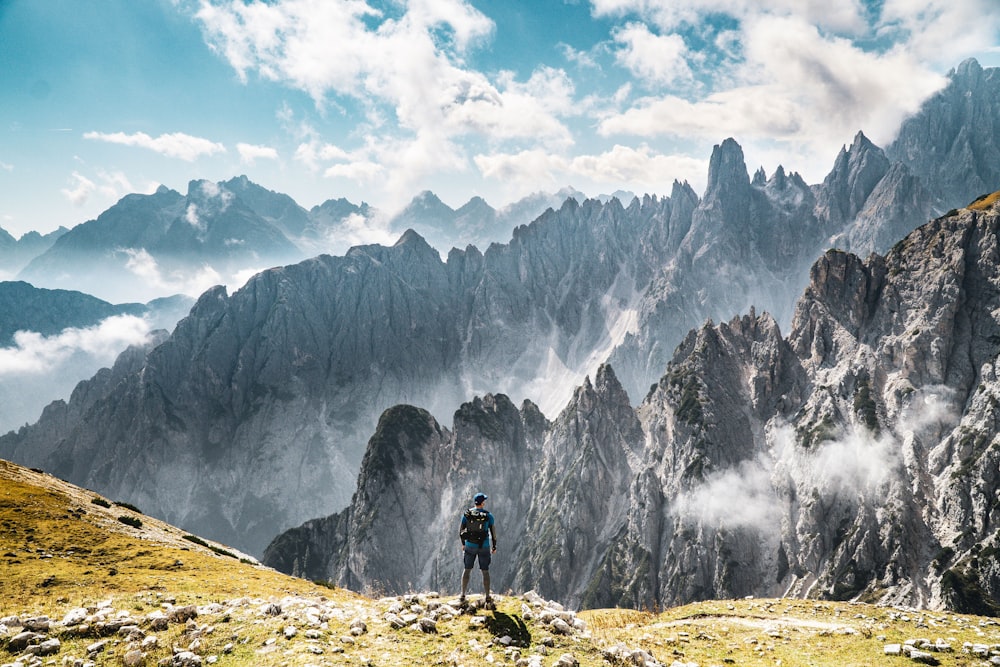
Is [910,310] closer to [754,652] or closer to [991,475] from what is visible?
[991,475]

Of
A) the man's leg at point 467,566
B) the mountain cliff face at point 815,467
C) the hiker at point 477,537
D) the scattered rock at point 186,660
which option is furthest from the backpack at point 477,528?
the mountain cliff face at point 815,467

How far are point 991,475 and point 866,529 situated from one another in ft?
85.3

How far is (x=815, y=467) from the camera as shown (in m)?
143

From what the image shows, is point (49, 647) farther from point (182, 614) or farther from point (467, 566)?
point (467, 566)

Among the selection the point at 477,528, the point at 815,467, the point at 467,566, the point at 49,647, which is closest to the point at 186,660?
the point at 49,647

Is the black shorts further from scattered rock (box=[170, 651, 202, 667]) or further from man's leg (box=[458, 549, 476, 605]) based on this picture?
scattered rock (box=[170, 651, 202, 667])

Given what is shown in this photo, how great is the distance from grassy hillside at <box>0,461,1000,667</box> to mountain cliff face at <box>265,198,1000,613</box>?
249 feet

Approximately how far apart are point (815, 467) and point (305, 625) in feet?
511

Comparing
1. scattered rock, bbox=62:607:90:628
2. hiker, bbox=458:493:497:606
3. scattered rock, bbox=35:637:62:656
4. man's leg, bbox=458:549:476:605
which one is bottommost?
scattered rock, bbox=35:637:62:656

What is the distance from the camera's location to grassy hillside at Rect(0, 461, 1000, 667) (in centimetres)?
1513

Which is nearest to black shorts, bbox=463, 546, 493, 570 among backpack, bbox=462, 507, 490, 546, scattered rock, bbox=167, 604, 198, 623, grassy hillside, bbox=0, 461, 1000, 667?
backpack, bbox=462, 507, 490, 546

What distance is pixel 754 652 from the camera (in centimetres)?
2167

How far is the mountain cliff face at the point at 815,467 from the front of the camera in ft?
383

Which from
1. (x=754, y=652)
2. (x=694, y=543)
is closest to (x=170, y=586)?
(x=754, y=652)
